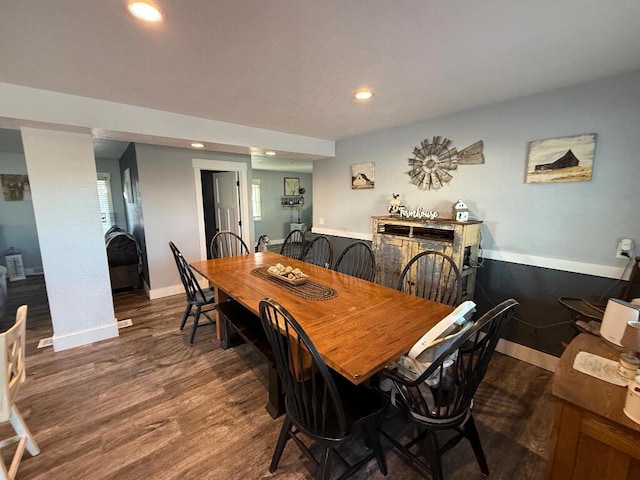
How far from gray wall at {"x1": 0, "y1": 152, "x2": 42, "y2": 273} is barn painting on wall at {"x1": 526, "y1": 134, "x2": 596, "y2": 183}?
728cm

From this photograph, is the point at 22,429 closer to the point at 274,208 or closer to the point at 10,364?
the point at 10,364

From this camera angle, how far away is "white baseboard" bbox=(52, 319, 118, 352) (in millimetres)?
2625

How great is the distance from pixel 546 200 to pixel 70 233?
424 cm

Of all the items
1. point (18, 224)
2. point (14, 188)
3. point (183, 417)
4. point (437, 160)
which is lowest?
point (183, 417)

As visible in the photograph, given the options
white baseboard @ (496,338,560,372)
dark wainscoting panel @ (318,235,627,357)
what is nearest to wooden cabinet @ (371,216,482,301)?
dark wainscoting panel @ (318,235,627,357)

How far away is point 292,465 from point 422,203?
2694mm

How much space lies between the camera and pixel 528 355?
2479mm

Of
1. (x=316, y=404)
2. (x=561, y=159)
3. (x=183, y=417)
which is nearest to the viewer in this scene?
(x=316, y=404)

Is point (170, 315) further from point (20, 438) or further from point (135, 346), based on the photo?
point (20, 438)

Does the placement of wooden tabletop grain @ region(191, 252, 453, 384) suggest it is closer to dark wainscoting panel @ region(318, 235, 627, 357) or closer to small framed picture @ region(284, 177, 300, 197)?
dark wainscoting panel @ region(318, 235, 627, 357)

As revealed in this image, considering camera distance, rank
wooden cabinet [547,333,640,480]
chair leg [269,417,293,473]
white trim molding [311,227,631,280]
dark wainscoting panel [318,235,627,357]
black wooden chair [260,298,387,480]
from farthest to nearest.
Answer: dark wainscoting panel [318,235,627,357] → white trim molding [311,227,631,280] → chair leg [269,417,293,473] → black wooden chair [260,298,387,480] → wooden cabinet [547,333,640,480]

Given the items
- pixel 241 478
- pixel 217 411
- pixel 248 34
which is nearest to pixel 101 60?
pixel 248 34

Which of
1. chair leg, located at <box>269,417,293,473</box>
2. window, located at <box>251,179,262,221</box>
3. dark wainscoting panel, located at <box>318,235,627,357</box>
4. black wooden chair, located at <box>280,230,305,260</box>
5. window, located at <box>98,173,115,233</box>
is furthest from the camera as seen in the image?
window, located at <box>251,179,262,221</box>

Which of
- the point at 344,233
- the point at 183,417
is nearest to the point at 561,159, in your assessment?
the point at 344,233
